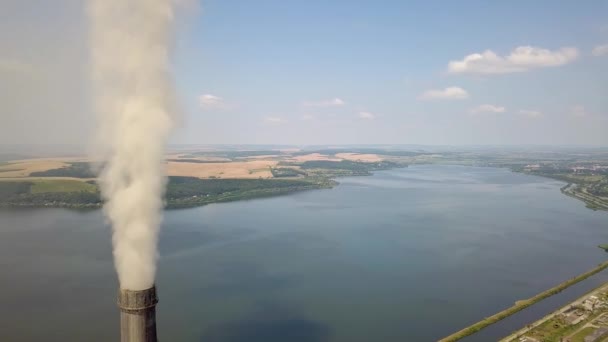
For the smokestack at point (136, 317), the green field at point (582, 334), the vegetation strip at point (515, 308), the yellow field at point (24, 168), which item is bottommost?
the vegetation strip at point (515, 308)

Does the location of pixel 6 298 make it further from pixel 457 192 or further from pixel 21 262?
pixel 457 192

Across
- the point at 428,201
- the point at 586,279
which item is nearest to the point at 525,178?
the point at 428,201

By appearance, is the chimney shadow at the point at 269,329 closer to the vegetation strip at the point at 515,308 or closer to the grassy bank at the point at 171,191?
the vegetation strip at the point at 515,308

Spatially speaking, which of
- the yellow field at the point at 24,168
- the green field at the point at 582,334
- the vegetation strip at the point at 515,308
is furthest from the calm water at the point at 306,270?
the yellow field at the point at 24,168

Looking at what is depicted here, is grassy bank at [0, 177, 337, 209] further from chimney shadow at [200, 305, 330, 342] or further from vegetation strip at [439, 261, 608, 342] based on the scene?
vegetation strip at [439, 261, 608, 342]

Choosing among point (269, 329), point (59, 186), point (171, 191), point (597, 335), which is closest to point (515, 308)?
point (597, 335)

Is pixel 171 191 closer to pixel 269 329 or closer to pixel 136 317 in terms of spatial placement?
pixel 269 329
